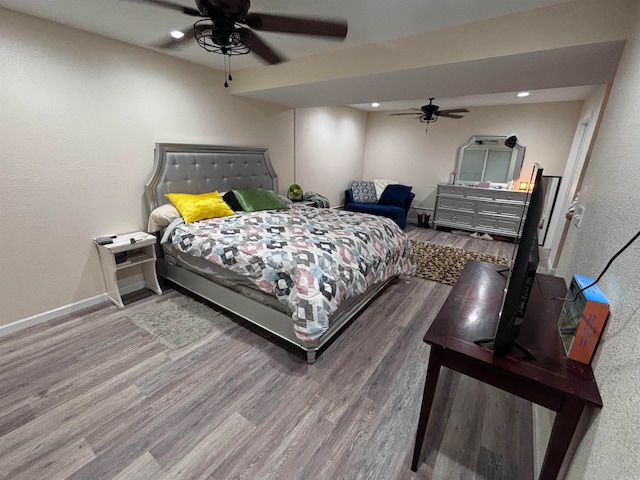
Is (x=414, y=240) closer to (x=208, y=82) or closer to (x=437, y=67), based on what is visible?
(x=437, y=67)

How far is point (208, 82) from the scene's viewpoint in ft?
11.3

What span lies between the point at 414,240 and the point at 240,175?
125 inches

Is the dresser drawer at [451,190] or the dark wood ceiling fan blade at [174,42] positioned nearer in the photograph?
the dark wood ceiling fan blade at [174,42]

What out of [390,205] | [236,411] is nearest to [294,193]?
[390,205]

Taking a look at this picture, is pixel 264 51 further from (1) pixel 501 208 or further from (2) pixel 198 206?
(1) pixel 501 208

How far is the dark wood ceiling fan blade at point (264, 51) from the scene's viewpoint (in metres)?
1.93

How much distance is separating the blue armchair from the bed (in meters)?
2.13

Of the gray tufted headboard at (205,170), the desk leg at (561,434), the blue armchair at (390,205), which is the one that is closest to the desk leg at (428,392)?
the desk leg at (561,434)

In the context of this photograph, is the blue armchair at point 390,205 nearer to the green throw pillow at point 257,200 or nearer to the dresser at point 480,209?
the dresser at point 480,209

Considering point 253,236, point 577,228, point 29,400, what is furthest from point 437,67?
point 29,400

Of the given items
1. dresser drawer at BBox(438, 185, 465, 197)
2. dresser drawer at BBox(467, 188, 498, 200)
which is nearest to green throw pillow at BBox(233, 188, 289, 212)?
dresser drawer at BBox(438, 185, 465, 197)

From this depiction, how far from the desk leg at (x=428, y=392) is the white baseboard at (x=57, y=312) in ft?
10.1

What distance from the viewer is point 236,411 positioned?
172cm

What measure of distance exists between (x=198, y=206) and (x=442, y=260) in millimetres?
3344
